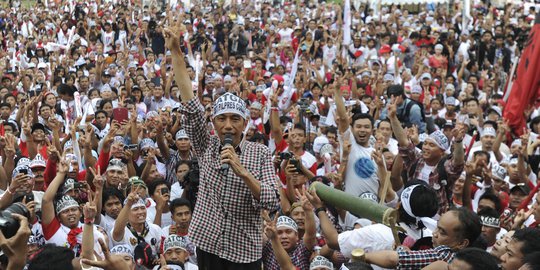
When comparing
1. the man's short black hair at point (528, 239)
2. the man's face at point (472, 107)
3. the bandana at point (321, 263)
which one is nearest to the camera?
the man's short black hair at point (528, 239)

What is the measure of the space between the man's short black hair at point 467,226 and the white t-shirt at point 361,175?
2.83 metres

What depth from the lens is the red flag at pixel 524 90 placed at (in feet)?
34.3

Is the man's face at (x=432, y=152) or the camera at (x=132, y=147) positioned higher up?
the man's face at (x=432, y=152)

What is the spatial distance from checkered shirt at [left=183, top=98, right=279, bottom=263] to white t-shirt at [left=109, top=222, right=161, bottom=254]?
1.95 metres

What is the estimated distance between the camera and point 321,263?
19.3ft

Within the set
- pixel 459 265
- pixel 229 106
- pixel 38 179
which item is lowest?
pixel 38 179

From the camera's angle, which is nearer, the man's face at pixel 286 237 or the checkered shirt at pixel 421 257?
the checkered shirt at pixel 421 257

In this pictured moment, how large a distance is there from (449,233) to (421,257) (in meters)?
0.34

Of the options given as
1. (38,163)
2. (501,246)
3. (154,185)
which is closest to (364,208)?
(501,246)

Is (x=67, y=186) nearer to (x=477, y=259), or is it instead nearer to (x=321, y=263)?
(x=321, y=263)

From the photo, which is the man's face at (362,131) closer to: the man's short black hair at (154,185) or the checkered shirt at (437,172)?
the checkered shirt at (437,172)

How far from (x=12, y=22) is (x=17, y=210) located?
20.8m

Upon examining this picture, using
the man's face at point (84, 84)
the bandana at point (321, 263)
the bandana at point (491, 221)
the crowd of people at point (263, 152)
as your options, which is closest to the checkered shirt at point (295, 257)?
the crowd of people at point (263, 152)

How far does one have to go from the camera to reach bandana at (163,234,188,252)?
21.5 feet
